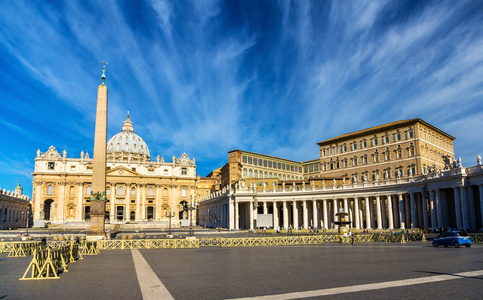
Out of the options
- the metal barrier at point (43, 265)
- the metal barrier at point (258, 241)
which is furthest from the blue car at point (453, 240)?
the metal barrier at point (43, 265)

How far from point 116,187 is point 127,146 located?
121ft

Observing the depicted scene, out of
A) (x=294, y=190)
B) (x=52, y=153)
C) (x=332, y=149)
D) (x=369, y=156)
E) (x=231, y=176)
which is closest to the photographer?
(x=294, y=190)

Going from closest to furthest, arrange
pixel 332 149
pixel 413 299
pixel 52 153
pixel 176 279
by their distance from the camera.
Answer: pixel 413 299 < pixel 176 279 < pixel 332 149 < pixel 52 153

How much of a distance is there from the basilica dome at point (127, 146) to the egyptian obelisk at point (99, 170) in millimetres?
105939

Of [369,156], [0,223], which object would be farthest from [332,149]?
[0,223]

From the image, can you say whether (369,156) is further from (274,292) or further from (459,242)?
(274,292)

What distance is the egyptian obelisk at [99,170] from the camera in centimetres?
3209

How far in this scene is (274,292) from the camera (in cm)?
1089

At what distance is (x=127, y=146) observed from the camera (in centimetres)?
14562

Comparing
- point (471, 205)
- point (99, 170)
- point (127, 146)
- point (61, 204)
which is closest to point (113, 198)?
point (61, 204)

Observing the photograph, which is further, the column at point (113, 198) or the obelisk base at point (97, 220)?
the column at point (113, 198)

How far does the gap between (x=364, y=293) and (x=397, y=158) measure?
2626 inches

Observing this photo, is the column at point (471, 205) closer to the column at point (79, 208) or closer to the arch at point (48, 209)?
the column at point (79, 208)

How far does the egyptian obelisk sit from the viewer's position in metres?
32.1
